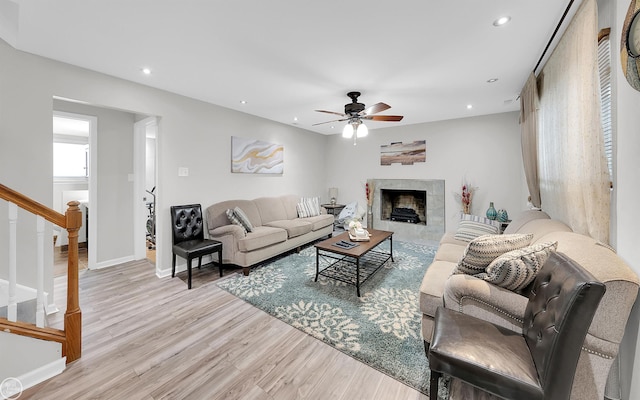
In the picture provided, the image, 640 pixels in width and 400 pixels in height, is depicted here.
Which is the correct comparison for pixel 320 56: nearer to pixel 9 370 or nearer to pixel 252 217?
pixel 252 217

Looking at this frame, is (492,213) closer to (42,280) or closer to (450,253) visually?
(450,253)

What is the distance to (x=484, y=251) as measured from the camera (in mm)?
1729

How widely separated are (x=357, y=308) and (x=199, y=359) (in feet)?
4.84

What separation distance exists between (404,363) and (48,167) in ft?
12.3

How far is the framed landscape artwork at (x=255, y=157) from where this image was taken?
14.6 feet

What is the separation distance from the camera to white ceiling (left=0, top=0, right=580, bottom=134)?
5.87ft

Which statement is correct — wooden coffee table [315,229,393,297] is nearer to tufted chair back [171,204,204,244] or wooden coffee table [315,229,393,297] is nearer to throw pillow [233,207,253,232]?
Result: throw pillow [233,207,253,232]

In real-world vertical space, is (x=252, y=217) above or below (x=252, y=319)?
above

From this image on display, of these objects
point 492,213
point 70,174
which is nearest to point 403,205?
point 492,213

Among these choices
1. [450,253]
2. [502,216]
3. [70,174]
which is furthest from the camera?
[70,174]

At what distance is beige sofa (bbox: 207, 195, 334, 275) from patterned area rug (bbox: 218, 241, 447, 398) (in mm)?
271

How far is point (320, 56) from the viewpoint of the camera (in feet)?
8.11

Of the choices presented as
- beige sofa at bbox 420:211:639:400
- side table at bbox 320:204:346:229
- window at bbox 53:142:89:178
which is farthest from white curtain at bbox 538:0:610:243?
window at bbox 53:142:89:178

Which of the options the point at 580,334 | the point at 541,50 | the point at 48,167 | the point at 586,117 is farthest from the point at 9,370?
the point at 541,50
